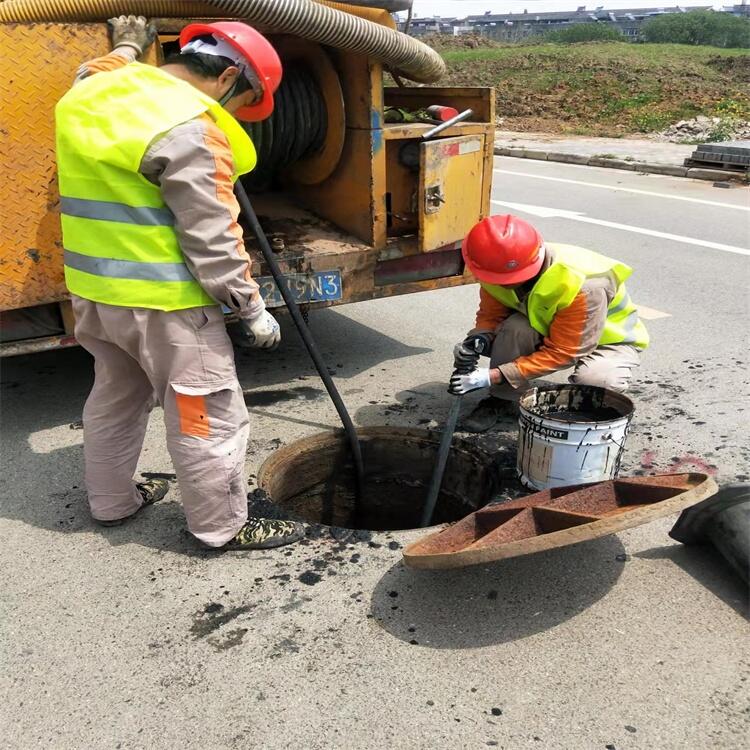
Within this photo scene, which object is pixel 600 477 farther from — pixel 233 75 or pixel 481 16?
pixel 481 16

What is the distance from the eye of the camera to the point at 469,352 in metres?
3.52

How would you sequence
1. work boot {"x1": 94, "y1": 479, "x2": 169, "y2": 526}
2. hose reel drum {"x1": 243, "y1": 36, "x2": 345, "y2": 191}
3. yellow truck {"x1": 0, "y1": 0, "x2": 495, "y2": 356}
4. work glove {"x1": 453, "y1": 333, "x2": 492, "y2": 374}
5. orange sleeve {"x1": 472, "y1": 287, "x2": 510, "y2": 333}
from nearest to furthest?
work boot {"x1": 94, "y1": 479, "x2": 169, "y2": 526} → yellow truck {"x1": 0, "y1": 0, "x2": 495, "y2": 356} → work glove {"x1": 453, "y1": 333, "x2": 492, "y2": 374} → orange sleeve {"x1": 472, "y1": 287, "x2": 510, "y2": 333} → hose reel drum {"x1": 243, "y1": 36, "x2": 345, "y2": 191}

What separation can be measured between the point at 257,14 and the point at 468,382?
1762mm

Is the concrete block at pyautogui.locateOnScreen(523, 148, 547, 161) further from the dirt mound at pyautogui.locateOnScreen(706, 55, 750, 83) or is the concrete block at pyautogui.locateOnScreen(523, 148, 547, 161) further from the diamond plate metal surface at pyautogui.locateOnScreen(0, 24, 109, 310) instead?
the dirt mound at pyautogui.locateOnScreen(706, 55, 750, 83)

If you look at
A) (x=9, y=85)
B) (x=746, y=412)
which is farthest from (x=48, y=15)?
(x=746, y=412)

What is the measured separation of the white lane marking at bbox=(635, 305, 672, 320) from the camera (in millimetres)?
5359

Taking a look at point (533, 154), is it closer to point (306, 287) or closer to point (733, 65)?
point (306, 287)

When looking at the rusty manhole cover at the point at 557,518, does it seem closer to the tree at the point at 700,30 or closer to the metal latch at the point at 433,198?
the metal latch at the point at 433,198

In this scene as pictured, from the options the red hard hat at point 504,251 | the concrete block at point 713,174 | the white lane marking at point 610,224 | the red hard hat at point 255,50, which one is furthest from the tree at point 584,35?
the red hard hat at point 255,50

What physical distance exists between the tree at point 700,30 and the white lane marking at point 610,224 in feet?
151

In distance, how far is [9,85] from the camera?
10.4 feet

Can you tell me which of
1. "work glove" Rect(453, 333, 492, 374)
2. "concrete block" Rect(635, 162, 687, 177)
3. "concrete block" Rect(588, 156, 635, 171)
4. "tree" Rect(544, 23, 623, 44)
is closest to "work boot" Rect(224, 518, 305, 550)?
"work glove" Rect(453, 333, 492, 374)

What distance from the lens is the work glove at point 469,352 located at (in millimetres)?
3494

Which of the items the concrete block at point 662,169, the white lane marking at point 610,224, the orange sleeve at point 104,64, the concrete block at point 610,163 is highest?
the orange sleeve at point 104,64
